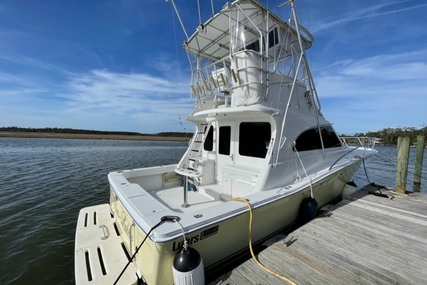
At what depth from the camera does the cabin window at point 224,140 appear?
436cm

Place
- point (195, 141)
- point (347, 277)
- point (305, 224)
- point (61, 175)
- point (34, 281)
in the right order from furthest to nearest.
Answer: point (61, 175) → point (195, 141) → point (305, 224) → point (34, 281) → point (347, 277)

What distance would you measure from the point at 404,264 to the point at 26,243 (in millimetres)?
6239

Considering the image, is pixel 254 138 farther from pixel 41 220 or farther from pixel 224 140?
pixel 41 220

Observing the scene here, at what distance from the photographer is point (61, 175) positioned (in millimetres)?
8336

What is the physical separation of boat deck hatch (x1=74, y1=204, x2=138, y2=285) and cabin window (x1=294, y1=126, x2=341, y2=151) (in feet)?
11.9

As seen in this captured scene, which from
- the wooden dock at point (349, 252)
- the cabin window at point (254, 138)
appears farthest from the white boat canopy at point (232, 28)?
the wooden dock at point (349, 252)

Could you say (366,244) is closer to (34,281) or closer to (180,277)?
(180,277)

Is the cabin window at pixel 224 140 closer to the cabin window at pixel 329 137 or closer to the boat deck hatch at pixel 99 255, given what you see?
the cabin window at pixel 329 137

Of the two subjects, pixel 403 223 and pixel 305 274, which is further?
pixel 403 223

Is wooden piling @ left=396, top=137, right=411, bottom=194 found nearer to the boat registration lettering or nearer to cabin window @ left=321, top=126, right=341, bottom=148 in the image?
cabin window @ left=321, top=126, right=341, bottom=148

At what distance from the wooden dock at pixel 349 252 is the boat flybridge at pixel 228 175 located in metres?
0.35

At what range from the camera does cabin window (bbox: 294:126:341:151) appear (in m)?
3.97

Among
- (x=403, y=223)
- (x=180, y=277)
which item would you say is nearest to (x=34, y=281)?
(x=180, y=277)

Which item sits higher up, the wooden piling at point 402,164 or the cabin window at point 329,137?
the cabin window at point 329,137
